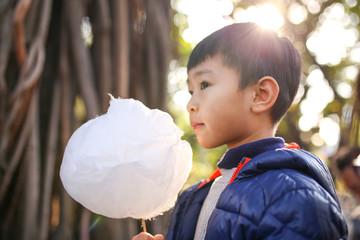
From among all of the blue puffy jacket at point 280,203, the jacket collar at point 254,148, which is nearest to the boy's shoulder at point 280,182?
the blue puffy jacket at point 280,203

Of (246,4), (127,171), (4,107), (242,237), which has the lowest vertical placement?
(242,237)

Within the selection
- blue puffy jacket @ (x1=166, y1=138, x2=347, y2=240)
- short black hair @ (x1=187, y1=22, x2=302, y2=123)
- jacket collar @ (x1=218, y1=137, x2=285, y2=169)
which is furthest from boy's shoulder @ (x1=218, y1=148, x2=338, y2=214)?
short black hair @ (x1=187, y1=22, x2=302, y2=123)

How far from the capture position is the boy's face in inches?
39.6

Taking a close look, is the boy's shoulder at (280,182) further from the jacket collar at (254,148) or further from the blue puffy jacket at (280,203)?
the jacket collar at (254,148)

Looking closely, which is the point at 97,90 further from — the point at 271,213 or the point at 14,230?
the point at 271,213

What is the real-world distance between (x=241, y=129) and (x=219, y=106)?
0.32 feet

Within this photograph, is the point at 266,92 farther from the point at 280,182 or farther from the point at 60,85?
the point at 60,85

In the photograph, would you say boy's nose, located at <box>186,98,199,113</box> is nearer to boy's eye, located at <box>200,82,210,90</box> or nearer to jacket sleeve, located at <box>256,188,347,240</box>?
boy's eye, located at <box>200,82,210,90</box>

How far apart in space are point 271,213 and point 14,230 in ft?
4.78

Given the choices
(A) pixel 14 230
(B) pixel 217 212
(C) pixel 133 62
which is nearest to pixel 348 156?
(C) pixel 133 62

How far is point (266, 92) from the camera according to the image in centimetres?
103

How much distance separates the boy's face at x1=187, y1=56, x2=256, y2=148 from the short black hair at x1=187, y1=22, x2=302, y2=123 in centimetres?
3

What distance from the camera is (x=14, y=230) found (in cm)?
174

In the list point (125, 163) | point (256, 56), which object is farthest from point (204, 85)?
point (125, 163)
